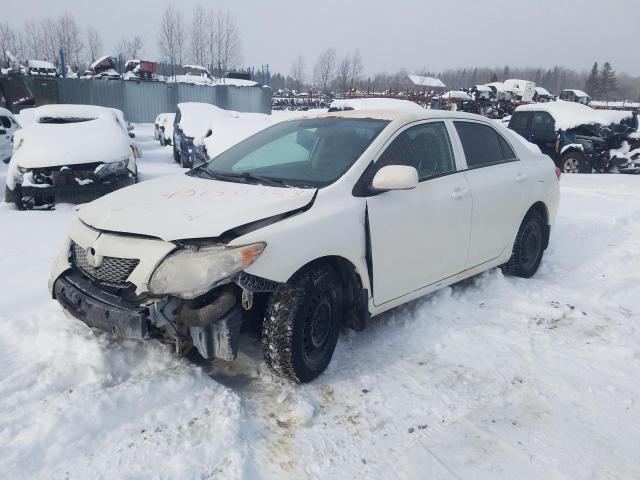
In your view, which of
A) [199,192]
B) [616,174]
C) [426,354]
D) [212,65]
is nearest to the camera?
[199,192]

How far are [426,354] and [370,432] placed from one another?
98cm

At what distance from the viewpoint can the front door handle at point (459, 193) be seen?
12.5 ft

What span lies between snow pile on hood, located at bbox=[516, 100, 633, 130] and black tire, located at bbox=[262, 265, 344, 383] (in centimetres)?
1225

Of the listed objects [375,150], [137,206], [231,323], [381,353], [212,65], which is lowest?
[381,353]

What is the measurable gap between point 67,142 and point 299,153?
18.1 feet

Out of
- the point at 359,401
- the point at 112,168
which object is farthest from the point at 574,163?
the point at 359,401

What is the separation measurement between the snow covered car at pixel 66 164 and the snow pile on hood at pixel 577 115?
1070 cm

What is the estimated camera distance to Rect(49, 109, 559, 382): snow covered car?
A: 267 cm

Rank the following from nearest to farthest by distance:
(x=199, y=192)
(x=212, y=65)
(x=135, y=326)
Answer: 1. (x=135, y=326)
2. (x=199, y=192)
3. (x=212, y=65)

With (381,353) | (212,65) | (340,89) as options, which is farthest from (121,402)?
(340,89)

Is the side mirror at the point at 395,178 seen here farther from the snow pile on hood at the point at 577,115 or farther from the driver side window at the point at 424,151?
the snow pile on hood at the point at 577,115

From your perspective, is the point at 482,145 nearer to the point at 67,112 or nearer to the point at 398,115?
the point at 398,115

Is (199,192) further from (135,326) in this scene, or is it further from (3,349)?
(3,349)

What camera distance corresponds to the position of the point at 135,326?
8.61ft
